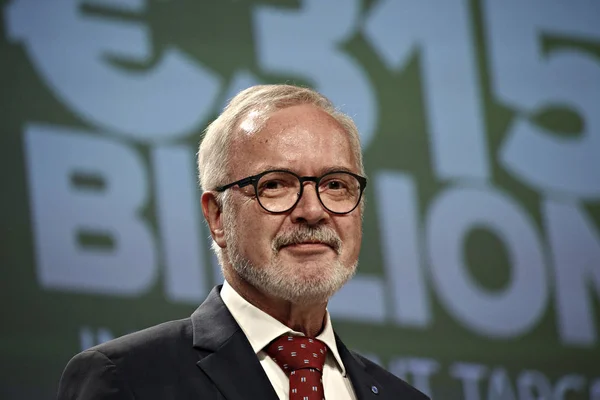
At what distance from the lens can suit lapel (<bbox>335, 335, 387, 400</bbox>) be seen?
219 centimetres

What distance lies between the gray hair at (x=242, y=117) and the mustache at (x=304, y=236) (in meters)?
0.22

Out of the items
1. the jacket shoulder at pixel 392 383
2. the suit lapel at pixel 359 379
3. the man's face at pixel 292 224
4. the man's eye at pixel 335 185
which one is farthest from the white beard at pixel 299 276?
the jacket shoulder at pixel 392 383

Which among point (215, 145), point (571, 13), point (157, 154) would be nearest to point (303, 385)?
point (215, 145)

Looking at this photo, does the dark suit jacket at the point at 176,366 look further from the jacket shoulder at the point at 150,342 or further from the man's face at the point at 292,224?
the man's face at the point at 292,224

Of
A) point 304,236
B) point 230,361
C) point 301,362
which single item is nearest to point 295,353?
point 301,362

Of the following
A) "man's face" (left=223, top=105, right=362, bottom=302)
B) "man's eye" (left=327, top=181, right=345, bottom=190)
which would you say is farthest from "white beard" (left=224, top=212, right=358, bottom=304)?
"man's eye" (left=327, top=181, right=345, bottom=190)

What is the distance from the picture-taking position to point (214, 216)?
7.38 feet

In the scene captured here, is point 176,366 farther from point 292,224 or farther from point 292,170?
point 292,170

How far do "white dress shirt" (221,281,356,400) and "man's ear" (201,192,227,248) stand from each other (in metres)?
0.11

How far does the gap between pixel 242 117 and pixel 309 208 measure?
1.01ft

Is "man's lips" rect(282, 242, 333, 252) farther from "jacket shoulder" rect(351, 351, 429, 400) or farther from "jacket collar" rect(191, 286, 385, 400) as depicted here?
"jacket shoulder" rect(351, 351, 429, 400)

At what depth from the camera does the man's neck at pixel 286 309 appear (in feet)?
7.02

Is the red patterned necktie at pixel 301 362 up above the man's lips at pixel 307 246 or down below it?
below

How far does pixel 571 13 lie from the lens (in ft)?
15.3
